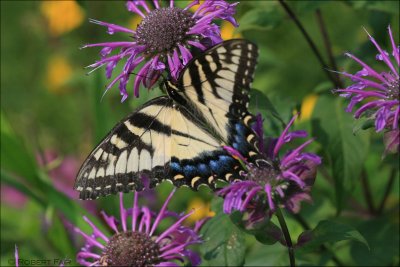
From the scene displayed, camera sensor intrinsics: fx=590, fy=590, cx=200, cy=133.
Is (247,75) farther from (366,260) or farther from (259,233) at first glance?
(366,260)

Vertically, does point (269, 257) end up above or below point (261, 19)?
below

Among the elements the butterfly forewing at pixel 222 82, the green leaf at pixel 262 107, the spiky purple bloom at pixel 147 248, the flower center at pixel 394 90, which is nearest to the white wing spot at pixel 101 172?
the spiky purple bloom at pixel 147 248

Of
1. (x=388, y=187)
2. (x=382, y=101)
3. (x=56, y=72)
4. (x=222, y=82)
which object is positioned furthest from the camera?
(x=56, y=72)

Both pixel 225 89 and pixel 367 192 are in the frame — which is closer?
pixel 225 89

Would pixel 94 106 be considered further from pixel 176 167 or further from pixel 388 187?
pixel 388 187

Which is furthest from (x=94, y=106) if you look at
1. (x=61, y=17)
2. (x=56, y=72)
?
(x=61, y=17)

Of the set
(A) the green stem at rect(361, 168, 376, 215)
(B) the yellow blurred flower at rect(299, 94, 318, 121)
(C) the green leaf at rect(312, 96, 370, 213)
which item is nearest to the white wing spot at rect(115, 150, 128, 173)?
(C) the green leaf at rect(312, 96, 370, 213)

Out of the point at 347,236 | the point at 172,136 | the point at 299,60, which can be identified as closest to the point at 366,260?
the point at 347,236
